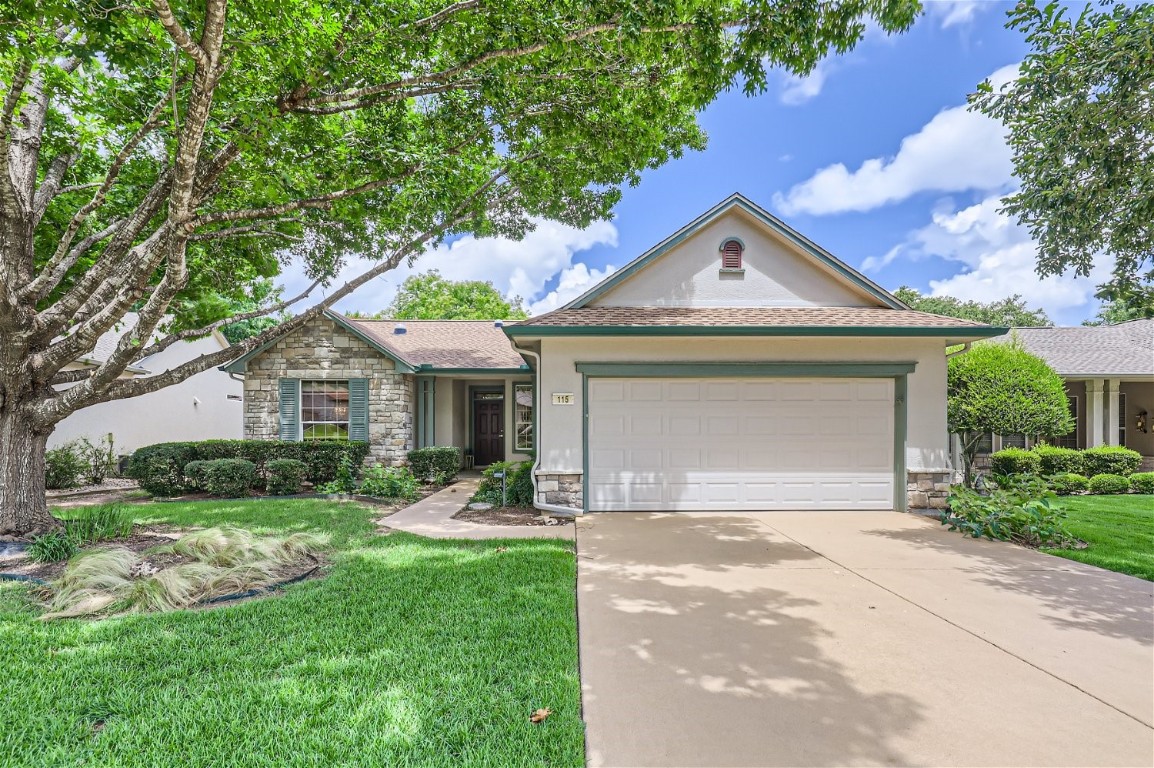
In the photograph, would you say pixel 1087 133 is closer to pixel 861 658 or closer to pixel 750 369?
pixel 750 369

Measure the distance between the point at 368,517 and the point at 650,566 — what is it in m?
4.89

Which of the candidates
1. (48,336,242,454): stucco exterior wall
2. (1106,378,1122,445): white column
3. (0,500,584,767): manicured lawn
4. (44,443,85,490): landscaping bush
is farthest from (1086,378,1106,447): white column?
(44,443,85,490): landscaping bush

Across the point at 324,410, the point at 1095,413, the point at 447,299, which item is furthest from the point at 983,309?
the point at 324,410

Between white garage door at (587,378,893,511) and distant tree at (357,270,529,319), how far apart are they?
26.6 m

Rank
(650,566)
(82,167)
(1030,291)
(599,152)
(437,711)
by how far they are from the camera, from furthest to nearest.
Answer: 1. (1030,291)
2. (82,167)
3. (599,152)
4. (650,566)
5. (437,711)

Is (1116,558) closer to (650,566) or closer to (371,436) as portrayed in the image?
(650,566)

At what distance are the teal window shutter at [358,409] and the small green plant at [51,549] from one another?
243 inches

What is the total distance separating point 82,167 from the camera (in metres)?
7.57

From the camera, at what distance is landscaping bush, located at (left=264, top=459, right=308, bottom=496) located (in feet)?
32.8

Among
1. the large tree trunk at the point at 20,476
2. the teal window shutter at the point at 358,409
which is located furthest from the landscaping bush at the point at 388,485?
the large tree trunk at the point at 20,476

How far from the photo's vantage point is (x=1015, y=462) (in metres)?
11.9

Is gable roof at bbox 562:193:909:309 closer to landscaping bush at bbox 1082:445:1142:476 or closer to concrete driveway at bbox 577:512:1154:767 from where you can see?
concrete driveway at bbox 577:512:1154:767

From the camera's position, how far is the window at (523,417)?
44.5 ft

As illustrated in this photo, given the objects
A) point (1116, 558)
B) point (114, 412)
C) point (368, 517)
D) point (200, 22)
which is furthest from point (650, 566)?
point (114, 412)
